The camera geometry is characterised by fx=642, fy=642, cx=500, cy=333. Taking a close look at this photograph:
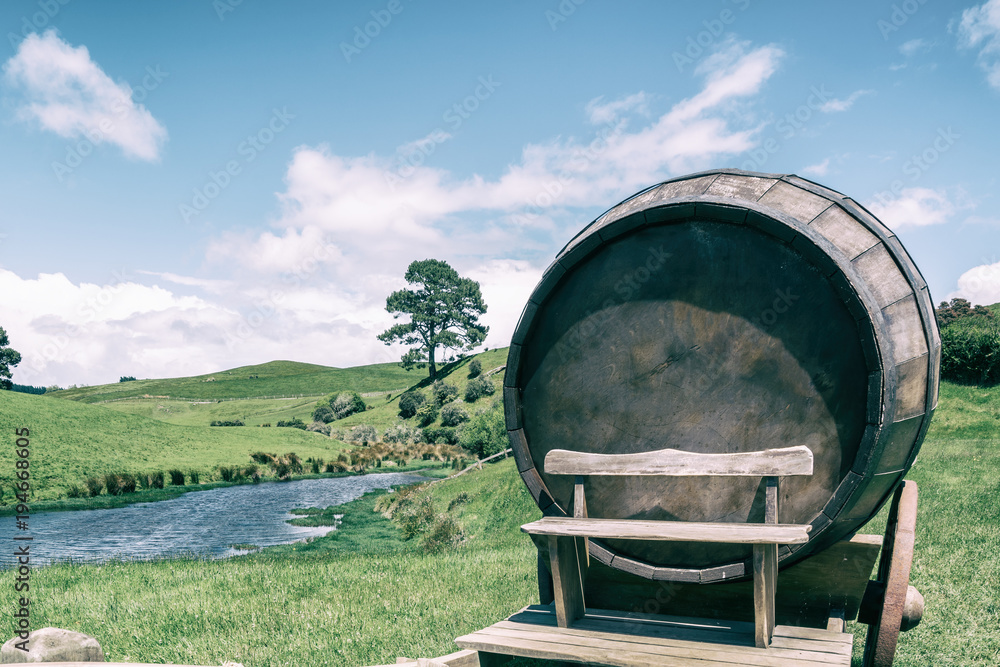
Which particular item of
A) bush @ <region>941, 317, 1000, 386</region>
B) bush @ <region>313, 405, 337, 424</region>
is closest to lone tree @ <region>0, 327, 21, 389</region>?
bush @ <region>313, 405, 337, 424</region>

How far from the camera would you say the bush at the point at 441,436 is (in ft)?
174

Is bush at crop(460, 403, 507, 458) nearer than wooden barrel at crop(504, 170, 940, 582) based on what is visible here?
No

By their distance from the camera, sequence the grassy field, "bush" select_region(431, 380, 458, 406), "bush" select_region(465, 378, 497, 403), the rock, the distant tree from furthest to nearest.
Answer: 1. "bush" select_region(431, 380, 458, 406)
2. "bush" select_region(465, 378, 497, 403)
3. the distant tree
4. the grassy field
5. the rock

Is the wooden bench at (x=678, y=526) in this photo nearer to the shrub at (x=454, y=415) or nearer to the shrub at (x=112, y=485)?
the shrub at (x=112, y=485)

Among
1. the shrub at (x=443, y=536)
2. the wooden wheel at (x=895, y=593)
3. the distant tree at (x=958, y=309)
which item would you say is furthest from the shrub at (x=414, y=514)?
the distant tree at (x=958, y=309)

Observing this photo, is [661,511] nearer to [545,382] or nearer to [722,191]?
[545,382]

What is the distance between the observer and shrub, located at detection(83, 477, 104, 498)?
1132 inches

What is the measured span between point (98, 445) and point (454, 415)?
28.1m

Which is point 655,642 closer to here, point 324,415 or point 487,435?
point 487,435

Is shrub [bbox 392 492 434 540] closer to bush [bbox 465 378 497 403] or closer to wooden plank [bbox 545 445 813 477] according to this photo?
wooden plank [bbox 545 445 813 477]

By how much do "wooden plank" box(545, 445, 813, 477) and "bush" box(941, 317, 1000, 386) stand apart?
2661 cm

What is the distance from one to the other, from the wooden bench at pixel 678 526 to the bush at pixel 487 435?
963 inches

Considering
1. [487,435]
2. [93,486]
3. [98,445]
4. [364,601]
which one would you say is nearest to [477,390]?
[487,435]

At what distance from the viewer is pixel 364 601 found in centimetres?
768
